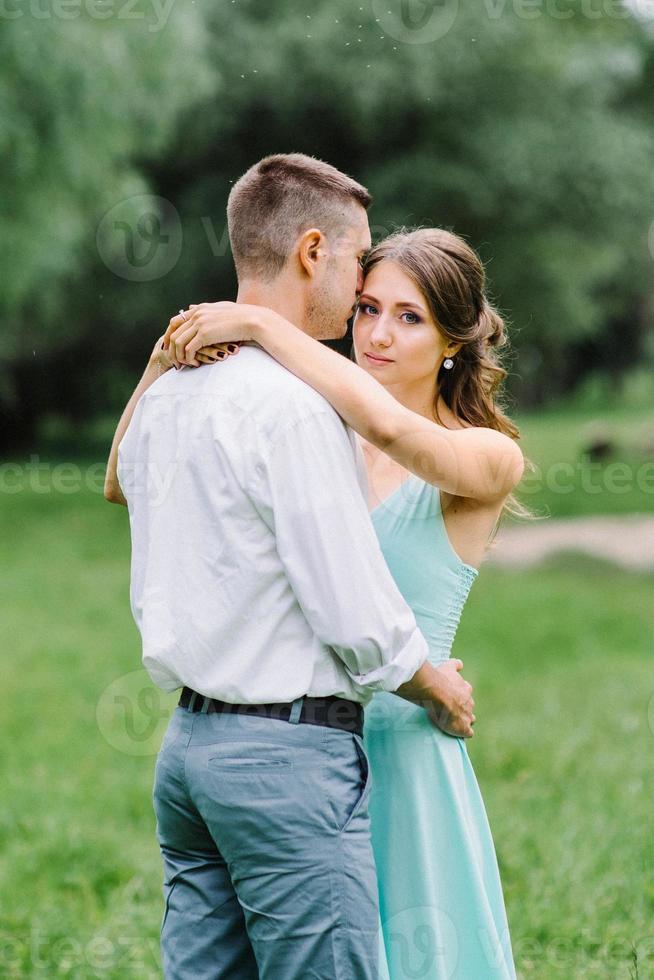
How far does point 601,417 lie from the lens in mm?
29062

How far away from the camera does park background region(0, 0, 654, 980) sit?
14.6 feet

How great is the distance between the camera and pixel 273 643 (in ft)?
6.71

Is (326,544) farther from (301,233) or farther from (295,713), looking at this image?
(301,233)

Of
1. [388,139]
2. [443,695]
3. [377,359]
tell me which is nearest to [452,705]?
[443,695]

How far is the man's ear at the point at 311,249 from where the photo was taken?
2197 millimetres

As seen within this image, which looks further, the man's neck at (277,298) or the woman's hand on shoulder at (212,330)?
the man's neck at (277,298)

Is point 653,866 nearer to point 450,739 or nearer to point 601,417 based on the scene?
point 450,739

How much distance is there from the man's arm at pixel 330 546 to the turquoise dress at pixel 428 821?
1.37ft

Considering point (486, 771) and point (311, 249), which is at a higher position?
point (311, 249)

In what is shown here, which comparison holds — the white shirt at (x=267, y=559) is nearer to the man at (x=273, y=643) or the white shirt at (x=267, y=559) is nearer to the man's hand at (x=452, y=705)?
the man at (x=273, y=643)

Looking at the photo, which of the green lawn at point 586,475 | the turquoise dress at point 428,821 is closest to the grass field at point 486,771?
the turquoise dress at point 428,821

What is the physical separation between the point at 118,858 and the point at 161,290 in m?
14.4

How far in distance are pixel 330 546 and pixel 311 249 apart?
57cm

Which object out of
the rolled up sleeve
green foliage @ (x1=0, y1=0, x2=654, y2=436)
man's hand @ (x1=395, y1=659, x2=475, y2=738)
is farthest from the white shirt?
green foliage @ (x1=0, y1=0, x2=654, y2=436)
